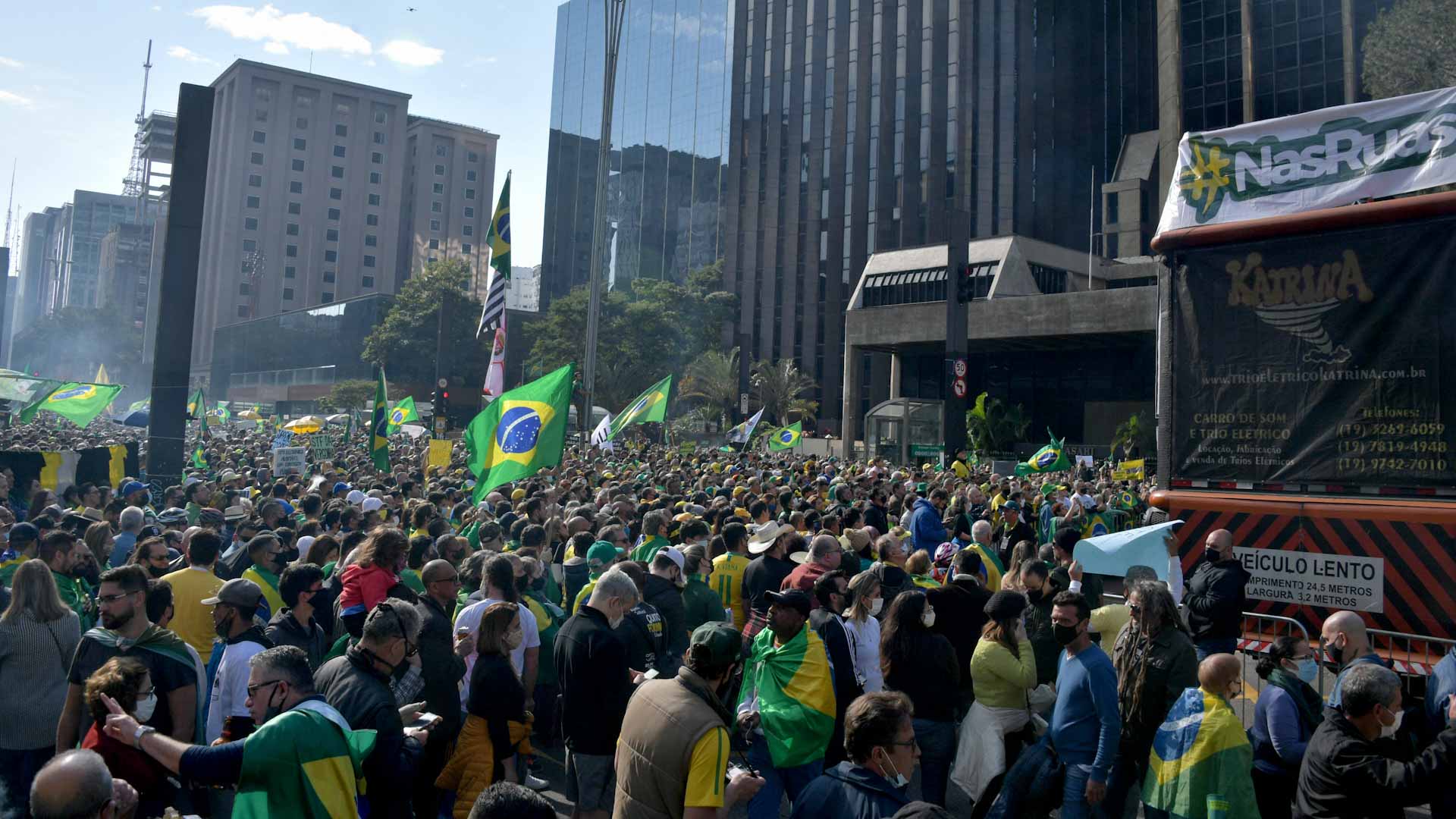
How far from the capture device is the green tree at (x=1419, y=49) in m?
27.5

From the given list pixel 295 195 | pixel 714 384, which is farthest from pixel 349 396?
pixel 295 195

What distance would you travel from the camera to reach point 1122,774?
5.30 meters

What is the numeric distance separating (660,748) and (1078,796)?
2611 millimetres

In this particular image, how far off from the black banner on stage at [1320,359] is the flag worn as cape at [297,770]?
7.94 metres

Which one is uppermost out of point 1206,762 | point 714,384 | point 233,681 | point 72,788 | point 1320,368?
point 714,384

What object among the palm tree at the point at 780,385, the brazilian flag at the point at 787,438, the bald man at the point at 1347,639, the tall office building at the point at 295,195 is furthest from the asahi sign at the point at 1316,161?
the tall office building at the point at 295,195

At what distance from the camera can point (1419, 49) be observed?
28.4 metres

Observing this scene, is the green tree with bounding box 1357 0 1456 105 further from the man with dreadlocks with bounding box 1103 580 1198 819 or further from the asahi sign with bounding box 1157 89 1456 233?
the man with dreadlocks with bounding box 1103 580 1198 819

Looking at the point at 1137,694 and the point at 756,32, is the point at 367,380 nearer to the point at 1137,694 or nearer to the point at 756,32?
the point at 756,32

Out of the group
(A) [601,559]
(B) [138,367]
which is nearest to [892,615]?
(A) [601,559]

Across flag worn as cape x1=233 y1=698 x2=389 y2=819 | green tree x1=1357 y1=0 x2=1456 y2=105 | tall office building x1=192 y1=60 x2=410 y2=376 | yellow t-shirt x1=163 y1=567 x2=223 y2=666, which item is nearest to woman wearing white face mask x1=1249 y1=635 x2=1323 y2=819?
flag worn as cape x1=233 y1=698 x2=389 y2=819

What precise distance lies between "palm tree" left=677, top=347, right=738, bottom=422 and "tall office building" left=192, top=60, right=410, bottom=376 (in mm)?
65552

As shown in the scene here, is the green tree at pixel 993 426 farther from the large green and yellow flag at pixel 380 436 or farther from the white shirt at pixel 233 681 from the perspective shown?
the white shirt at pixel 233 681

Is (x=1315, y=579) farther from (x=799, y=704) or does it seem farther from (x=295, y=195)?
(x=295, y=195)
